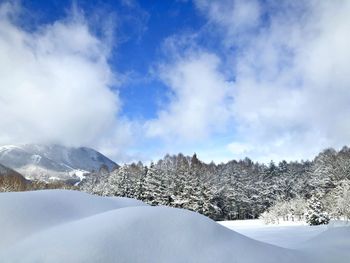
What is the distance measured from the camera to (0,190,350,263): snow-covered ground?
546 cm

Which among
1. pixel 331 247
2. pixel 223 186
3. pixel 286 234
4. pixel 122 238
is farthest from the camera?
pixel 223 186

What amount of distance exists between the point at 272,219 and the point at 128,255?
34.8 m

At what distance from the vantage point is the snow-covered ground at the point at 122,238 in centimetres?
546

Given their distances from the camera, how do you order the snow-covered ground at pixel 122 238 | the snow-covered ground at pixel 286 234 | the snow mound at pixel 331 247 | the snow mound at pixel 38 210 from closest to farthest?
the snow-covered ground at pixel 122 238
the snow mound at pixel 38 210
the snow mound at pixel 331 247
the snow-covered ground at pixel 286 234

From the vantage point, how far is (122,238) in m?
5.80

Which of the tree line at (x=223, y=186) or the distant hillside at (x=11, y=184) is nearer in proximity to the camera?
the distant hillside at (x=11, y=184)

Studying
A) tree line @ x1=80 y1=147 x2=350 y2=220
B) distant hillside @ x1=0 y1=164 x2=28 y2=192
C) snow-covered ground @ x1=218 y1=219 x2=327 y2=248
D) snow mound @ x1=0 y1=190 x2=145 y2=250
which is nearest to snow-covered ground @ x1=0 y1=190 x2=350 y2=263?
snow mound @ x1=0 y1=190 x2=145 y2=250

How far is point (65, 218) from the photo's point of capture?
25.2 ft

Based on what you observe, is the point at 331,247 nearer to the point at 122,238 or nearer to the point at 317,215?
the point at 122,238

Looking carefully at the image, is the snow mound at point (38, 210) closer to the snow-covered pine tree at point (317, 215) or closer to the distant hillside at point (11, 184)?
the snow-covered pine tree at point (317, 215)

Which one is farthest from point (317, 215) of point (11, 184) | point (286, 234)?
point (11, 184)

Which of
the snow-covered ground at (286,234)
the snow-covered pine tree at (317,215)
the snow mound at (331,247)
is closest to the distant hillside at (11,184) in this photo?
the snow-covered ground at (286,234)

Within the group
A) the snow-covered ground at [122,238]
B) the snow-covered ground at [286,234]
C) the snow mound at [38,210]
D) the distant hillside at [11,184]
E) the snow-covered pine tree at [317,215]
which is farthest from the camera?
the distant hillside at [11,184]

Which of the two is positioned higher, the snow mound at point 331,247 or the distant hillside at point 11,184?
the distant hillside at point 11,184
